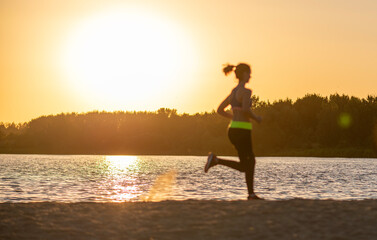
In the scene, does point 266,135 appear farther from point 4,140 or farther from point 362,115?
point 4,140

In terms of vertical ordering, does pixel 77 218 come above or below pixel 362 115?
below

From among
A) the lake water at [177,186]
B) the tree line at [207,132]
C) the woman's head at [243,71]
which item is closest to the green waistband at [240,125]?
the woman's head at [243,71]

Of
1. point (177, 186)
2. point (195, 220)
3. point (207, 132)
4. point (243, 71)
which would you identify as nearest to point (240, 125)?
point (243, 71)

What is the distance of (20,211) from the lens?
9328 mm

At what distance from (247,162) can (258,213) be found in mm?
1971

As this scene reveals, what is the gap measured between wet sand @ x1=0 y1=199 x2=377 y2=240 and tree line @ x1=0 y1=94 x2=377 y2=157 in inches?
3253

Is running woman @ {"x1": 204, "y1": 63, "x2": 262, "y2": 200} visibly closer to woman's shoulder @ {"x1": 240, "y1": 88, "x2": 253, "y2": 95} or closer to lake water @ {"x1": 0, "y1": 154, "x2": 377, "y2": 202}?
woman's shoulder @ {"x1": 240, "y1": 88, "x2": 253, "y2": 95}

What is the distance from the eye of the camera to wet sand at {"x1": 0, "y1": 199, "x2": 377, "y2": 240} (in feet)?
25.2

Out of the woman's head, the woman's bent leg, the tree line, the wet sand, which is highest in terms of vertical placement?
the tree line

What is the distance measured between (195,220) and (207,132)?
112953 millimetres

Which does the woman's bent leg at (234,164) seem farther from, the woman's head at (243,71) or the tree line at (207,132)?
the tree line at (207,132)

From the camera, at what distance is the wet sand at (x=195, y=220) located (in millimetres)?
7684

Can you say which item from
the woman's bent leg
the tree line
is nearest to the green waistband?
the woman's bent leg

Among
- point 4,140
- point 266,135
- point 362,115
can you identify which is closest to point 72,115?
point 4,140
